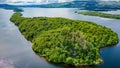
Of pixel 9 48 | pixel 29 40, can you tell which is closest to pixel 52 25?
pixel 29 40

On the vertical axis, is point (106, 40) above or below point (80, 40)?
below

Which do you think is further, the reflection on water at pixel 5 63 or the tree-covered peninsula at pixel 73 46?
the tree-covered peninsula at pixel 73 46

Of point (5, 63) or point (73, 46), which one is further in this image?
point (73, 46)

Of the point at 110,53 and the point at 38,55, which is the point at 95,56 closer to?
the point at 110,53

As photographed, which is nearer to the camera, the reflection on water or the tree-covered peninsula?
the reflection on water

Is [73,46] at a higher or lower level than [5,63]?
higher

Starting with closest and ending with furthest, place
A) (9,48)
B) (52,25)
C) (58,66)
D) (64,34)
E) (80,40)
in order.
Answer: (58,66), (80,40), (64,34), (9,48), (52,25)

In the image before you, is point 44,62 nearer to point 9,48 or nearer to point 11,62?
point 11,62

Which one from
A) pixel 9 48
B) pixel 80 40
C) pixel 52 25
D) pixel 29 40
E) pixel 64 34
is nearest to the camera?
pixel 80 40

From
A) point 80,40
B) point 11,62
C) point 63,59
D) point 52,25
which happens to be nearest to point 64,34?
point 80,40

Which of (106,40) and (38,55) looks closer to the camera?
(38,55)
